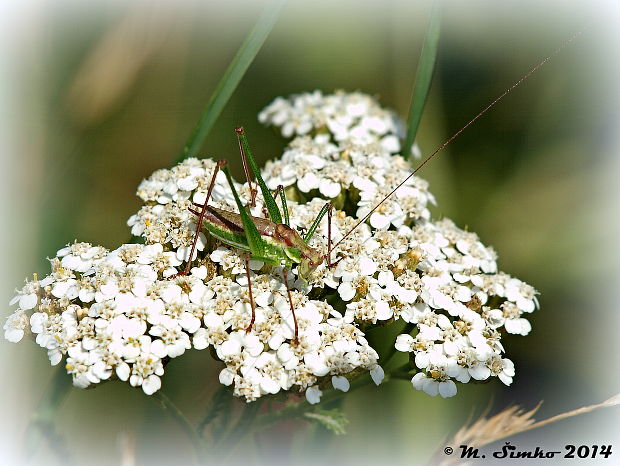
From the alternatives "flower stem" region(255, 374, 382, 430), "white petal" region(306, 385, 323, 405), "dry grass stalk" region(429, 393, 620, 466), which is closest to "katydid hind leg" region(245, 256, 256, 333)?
"white petal" region(306, 385, 323, 405)

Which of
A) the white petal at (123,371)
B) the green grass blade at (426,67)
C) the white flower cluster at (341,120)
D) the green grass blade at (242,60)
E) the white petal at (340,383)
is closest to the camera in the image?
the white petal at (123,371)

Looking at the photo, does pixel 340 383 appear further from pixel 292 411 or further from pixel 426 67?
pixel 426 67

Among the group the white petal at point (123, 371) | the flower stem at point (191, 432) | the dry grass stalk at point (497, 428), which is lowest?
the dry grass stalk at point (497, 428)

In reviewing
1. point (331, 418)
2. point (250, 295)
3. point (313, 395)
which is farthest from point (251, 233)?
point (331, 418)

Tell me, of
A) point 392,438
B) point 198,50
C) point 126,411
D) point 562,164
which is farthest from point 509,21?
point 126,411

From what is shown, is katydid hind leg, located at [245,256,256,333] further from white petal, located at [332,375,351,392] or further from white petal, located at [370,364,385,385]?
white petal, located at [370,364,385,385]

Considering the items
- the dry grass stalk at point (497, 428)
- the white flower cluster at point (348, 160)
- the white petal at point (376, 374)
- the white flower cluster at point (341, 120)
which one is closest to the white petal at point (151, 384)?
the white petal at point (376, 374)

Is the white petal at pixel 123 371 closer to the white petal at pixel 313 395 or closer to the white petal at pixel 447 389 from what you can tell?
the white petal at pixel 313 395

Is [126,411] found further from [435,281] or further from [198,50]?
[198,50]
